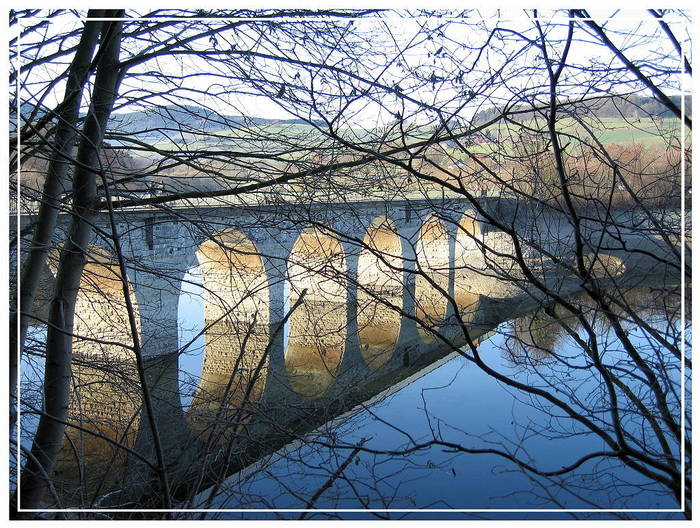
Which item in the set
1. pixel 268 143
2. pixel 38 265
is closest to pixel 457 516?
pixel 268 143

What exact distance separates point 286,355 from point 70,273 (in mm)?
896

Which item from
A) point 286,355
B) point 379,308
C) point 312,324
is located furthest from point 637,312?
point 286,355

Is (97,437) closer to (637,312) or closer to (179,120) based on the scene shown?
(179,120)

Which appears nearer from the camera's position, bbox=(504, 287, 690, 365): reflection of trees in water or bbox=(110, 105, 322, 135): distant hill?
bbox=(504, 287, 690, 365): reflection of trees in water

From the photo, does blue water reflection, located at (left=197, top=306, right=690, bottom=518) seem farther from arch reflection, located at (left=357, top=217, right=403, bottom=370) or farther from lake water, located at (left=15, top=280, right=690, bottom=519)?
arch reflection, located at (left=357, top=217, right=403, bottom=370)

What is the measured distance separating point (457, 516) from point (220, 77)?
38.9 inches

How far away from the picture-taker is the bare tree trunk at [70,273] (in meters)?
1.46

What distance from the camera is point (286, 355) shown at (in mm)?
2322

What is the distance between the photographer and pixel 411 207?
1438 mm

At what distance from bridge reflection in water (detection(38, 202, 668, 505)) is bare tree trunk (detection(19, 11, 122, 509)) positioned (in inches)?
2.0

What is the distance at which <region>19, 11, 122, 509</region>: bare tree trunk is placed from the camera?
146 cm

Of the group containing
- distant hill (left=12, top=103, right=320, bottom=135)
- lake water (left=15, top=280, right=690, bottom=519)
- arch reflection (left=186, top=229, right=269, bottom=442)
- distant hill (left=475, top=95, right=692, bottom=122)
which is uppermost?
distant hill (left=12, top=103, right=320, bottom=135)

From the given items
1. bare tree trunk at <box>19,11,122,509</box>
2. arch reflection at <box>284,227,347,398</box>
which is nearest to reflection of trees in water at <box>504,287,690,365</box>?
arch reflection at <box>284,227,347,398</box>

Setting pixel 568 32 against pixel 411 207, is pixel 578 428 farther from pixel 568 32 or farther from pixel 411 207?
pixel 568 32
